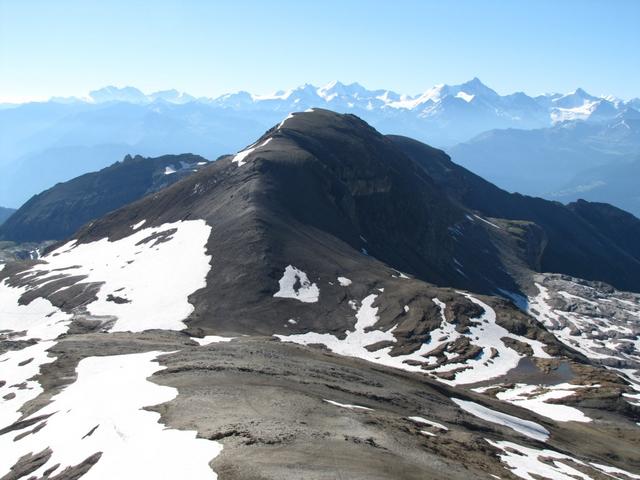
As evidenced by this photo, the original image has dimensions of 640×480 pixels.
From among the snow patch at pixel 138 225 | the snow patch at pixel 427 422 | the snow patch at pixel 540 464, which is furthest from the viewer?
the snow patch at pixel 138 225

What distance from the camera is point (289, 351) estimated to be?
239 feet

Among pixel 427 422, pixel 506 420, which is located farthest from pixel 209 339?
pixel 427 422

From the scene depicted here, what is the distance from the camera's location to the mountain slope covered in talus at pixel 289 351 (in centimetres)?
3869

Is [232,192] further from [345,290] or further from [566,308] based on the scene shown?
[566,308]

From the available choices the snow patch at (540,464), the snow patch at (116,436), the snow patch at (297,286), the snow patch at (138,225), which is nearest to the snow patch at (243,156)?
the snow patch at (138,225)

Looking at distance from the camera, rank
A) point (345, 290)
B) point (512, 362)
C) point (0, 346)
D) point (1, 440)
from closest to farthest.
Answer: point (1, 440) < point (0, 346) < point (512, 362) < point (345, 290)

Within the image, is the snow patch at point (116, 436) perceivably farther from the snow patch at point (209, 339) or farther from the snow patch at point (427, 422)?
the snow patch at point (209, 339)

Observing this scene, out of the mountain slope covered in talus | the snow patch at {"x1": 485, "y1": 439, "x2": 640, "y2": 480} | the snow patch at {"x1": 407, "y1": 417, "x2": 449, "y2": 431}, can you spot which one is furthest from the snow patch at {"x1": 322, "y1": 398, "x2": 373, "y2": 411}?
the snow patch at {"x1": 485, "y1": 439, "x2": 640, "y2": 480}

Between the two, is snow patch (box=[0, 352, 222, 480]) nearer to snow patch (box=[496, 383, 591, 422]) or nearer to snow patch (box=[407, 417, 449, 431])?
snow patch (box=[407, 417, 449, 431])

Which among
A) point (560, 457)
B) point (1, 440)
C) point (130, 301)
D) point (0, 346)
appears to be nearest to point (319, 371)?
point (560, 457)

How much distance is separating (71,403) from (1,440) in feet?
17.7

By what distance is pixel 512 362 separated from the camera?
98.9m

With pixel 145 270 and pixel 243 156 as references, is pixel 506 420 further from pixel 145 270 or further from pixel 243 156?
pixel 243 156

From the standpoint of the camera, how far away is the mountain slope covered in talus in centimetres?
3869
